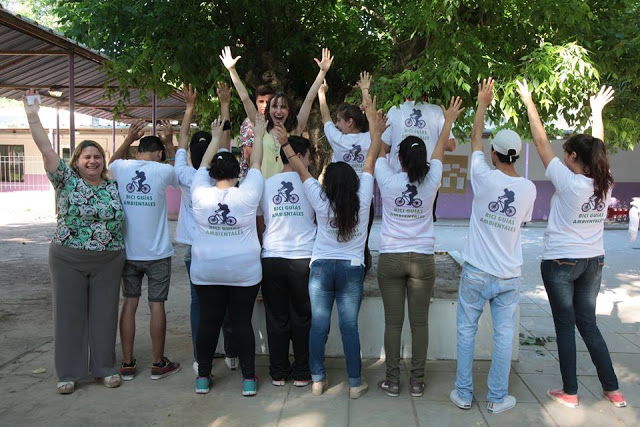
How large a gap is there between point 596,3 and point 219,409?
4771 mm

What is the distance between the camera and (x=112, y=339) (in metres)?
4.23

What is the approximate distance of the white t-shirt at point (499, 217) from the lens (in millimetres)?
3693

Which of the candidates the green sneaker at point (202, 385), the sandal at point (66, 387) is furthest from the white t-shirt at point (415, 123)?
the sandal at point (66, 387)

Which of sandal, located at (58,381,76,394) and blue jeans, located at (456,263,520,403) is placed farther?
sandal, located at (58,381,76,394)

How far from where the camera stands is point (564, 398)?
3979mm

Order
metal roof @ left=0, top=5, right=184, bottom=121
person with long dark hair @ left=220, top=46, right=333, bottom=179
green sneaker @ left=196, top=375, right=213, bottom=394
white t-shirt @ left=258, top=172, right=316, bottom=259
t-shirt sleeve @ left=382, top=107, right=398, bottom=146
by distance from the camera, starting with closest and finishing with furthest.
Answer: white t-shirt @ left=258, top=172, right=316, bottom=259
green sneaker @ left=196, top=375, right=213, bottom=394
person with long dark hair @ left=220, top=46, right=333, bottom=179
t-shirt sleeve @ left=382, top=107, right=398, bottom=146
metal roof @ left=0, top=5, right=184, bottom=121

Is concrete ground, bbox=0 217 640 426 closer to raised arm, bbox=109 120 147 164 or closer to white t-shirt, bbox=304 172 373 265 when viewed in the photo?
white t-shirt, bbox=304 172 373 265

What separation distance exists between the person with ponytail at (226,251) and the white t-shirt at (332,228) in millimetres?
367

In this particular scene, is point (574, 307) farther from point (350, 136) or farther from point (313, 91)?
point (313, 91)

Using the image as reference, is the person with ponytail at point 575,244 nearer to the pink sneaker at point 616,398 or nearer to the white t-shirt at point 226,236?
the pink sneaker at point 616,398

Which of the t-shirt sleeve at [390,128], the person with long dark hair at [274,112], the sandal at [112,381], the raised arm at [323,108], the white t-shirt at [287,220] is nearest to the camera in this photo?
the white t-shirt at [287,220]

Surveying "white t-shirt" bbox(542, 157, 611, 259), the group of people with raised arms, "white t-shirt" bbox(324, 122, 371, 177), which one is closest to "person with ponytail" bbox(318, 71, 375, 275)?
"white t-shirt" bbox(324, 122, 371, 177)

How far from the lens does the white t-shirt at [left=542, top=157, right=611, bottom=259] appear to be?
3754mm

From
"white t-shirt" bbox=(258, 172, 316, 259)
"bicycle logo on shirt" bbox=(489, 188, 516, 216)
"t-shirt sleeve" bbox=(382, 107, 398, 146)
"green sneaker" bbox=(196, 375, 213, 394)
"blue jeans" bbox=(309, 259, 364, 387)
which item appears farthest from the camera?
"t-shirt sleeve" bbox=(382, 107, 398, 146)
